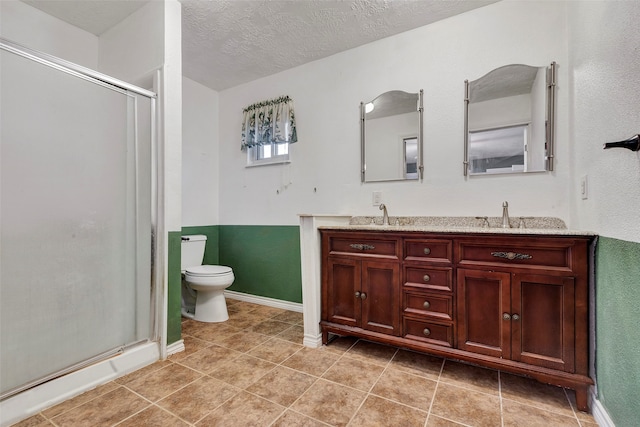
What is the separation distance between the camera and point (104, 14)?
84.5 inches

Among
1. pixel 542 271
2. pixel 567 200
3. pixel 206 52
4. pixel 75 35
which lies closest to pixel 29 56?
pixel 75 35

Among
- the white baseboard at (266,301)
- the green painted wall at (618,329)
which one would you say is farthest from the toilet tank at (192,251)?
the green painted wall at (618,329)

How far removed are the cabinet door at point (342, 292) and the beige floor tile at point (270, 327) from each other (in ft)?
1.72

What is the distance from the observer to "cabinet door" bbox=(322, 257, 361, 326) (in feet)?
6.31

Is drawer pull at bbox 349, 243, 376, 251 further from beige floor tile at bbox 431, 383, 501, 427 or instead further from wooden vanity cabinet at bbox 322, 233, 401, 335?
beige floor tile at bbox 431, 383, 501, 427

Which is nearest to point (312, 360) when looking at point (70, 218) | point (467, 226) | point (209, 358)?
point (209, 358)

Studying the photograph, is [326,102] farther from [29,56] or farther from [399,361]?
[399,361]

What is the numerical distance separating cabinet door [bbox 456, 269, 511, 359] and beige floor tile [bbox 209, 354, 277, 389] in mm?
1157

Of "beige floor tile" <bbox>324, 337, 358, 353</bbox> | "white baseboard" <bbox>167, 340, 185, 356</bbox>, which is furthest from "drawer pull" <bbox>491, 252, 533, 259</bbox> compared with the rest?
"white baseboard" <bbox>167, 340, 185, 356</bbox>

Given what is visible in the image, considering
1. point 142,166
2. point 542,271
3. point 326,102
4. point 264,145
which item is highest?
point 326,102

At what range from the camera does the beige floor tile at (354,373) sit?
1.58 meters

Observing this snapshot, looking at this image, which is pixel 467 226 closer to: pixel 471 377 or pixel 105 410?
pixel 471 377

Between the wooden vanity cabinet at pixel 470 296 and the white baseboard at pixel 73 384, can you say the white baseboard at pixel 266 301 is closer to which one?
the wooden vanity cabinet at pixel 470 296

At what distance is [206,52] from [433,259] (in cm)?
257
